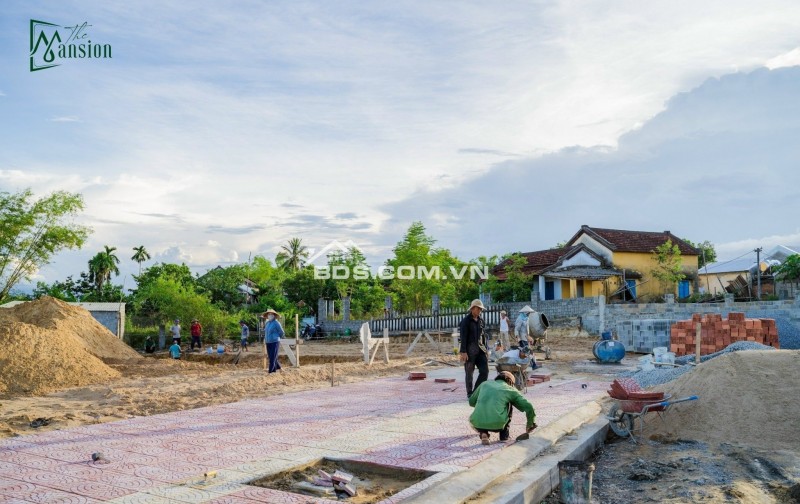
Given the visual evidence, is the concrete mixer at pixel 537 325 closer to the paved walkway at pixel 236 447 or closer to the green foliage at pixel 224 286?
the paved walkway at pixel 236 447

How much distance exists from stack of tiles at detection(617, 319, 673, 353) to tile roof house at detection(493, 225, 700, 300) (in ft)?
44.3

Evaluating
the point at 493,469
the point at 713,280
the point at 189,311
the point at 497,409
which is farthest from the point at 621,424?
the point at 713,280

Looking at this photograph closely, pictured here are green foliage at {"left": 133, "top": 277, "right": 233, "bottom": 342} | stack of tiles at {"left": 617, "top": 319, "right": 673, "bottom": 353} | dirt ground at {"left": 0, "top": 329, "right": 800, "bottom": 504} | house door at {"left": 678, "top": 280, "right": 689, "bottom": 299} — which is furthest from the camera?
house door at {"left": 678, "top": 280, "right": 689, "bottom": 299}

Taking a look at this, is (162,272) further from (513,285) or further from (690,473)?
(690,473)

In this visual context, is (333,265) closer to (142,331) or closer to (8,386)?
(142,331)

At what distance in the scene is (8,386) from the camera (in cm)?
1380

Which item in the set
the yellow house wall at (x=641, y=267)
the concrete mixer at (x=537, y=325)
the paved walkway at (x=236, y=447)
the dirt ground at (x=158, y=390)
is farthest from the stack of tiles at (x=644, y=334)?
the yellow house wall at (x=641, y=267)

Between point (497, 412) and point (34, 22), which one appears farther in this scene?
point (34, 22)

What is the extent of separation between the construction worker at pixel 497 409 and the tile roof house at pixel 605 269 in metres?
29.3

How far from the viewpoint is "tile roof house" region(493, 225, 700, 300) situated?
36688 millimetres

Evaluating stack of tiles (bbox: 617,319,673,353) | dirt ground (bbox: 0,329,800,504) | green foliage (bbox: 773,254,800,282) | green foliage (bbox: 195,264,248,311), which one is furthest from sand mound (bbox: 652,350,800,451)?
green foliage (bbox: 195,264,248,311)

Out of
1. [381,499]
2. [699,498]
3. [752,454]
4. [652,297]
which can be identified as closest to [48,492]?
[381,499]

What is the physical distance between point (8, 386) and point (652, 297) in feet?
104

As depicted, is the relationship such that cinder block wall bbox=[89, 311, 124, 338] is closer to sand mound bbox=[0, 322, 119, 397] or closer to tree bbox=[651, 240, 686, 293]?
sand mound bbox=[0, 322, 119, 397]
